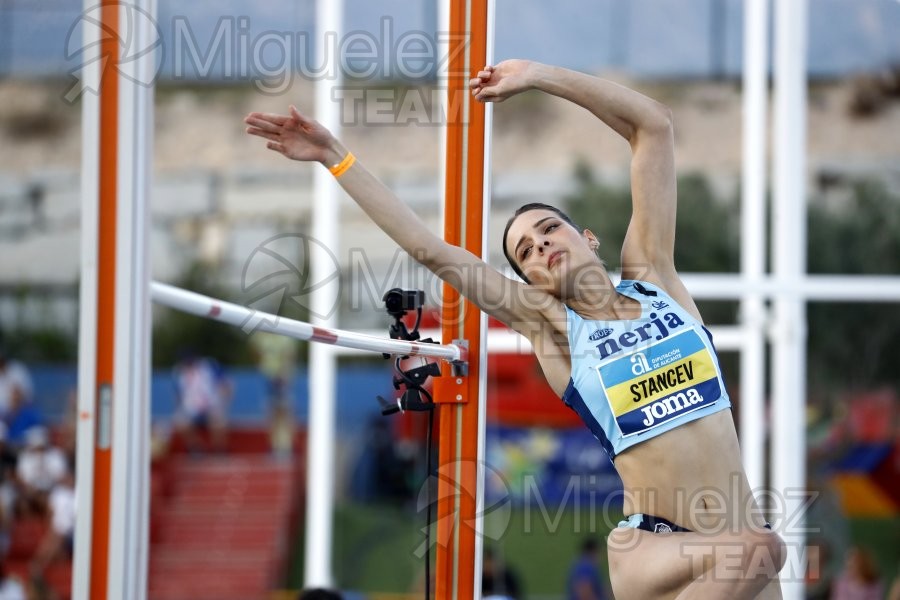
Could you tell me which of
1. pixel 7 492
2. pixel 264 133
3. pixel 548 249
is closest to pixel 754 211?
pixel 548 249

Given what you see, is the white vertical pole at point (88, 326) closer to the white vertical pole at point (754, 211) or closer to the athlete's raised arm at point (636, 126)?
the athlete's raised arm at point (636, 126)

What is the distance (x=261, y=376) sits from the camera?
16531 mm

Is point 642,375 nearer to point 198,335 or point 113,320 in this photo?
point 113,320

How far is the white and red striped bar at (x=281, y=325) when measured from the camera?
2.47 metres

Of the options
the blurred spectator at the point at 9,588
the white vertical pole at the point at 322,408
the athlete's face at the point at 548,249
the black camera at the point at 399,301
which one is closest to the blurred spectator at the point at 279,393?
the blurred spectator at the point at 9,588

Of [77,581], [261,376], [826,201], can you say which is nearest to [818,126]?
[826,201]

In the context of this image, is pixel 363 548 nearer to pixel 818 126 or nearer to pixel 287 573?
pixel 287 573

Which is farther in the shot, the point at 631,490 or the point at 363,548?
the point at 363,548

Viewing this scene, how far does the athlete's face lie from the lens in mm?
3008

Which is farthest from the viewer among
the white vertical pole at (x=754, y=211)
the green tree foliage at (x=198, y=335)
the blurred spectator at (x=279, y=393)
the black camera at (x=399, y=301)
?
the green tree foliage at (x=198, y=335)

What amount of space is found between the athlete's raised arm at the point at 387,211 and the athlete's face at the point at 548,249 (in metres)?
0.10

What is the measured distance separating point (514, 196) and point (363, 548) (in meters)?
8.14

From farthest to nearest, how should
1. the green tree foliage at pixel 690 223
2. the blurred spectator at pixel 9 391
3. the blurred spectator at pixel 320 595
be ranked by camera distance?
1. the green tree foliage at pixel 690 223
2. the blurred spectator at pixel 9 391
3. the blurred spectator at pixel 320 595

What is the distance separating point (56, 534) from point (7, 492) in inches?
33.2
